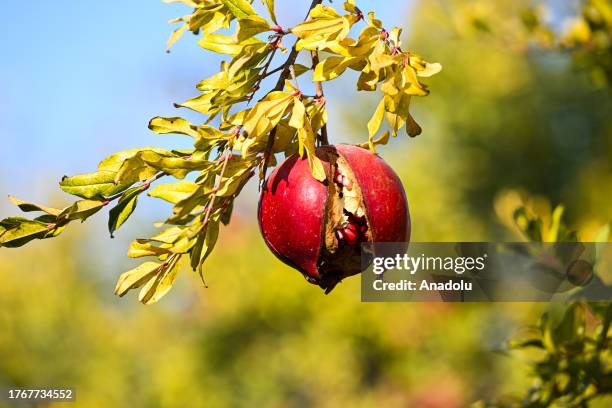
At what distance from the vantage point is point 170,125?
819mm

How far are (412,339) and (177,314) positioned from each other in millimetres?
2561

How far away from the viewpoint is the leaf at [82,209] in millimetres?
803

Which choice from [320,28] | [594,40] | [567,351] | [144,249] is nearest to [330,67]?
[320,28]

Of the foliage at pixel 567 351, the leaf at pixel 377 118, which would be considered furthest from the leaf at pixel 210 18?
the foliage at pixel 567 351

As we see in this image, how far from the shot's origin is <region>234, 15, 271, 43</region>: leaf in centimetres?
73

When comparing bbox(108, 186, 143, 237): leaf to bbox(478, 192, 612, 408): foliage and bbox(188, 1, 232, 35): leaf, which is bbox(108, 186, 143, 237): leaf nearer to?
bbox(188, 1, 232, 35): leaf

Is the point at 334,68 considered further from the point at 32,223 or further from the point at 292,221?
the point at 32,223

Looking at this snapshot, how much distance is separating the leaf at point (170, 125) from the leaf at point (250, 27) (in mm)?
120

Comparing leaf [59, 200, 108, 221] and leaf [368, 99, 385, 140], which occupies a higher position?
leaf [368, 99, 385, 140]

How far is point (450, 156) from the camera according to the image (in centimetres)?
1035
